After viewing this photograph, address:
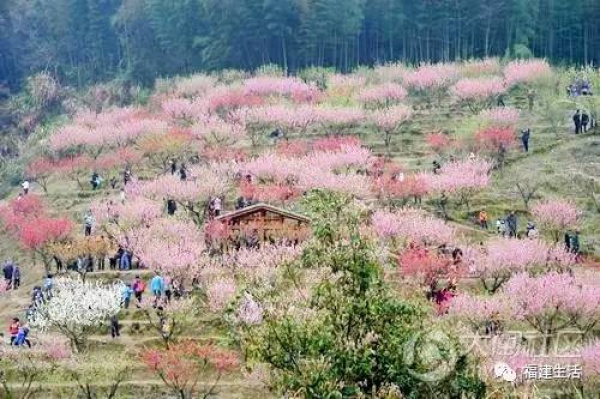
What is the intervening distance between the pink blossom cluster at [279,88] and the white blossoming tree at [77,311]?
110 ft

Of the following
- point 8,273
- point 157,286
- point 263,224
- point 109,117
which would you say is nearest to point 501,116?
point 263,224

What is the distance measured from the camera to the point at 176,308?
109 ft

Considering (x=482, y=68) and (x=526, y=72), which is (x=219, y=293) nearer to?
(x=526, y=72)

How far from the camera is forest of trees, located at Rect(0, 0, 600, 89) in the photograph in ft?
233

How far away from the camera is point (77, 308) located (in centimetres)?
3297

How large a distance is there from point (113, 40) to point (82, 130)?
23.2 metres

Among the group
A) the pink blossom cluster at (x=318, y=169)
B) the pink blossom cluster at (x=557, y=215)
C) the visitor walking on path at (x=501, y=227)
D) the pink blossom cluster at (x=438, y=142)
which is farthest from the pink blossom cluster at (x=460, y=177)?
the pink blossom cluster at (x=438, y=142)

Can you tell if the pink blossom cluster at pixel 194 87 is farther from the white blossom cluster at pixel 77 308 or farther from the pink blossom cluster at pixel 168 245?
the white blossom cluster at pixel 77 308

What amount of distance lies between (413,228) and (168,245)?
10.9 meters

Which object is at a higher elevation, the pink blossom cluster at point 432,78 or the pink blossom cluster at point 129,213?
the pink blossom cluster at point 432,78

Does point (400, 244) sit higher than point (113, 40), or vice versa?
point (113, 40)

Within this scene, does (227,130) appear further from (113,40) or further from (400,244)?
(113,40)

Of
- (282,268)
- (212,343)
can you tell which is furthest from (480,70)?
(282,268)

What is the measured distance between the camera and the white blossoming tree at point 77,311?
3278 centimetres
